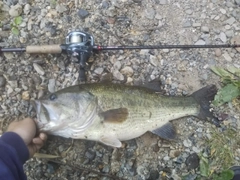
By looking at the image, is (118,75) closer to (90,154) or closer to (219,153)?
(90,154)

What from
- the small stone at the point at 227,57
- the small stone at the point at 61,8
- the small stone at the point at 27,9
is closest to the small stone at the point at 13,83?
the small stone at the point at 27,9

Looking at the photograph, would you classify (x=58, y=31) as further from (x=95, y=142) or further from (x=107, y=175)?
(x=107, y=175)

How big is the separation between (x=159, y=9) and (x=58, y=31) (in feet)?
3.20

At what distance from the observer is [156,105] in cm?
349

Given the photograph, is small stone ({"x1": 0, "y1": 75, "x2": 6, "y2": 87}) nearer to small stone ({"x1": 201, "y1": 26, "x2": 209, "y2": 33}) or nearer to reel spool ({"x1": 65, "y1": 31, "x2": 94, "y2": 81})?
reel spool ({"x1": 65, "y1": 31, "x2": 94, "y2": 81})

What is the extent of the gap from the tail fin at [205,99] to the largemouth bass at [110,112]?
1 centimetres

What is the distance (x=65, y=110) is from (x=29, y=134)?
0.33 meters

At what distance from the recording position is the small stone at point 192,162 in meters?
3.64

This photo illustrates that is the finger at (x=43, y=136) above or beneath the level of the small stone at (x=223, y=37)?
beneath

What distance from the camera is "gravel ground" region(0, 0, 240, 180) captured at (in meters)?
3.62

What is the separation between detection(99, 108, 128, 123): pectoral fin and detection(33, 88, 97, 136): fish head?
100mm

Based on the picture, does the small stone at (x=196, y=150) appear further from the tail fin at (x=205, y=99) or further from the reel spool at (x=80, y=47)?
the reel spool at (x=80, y=47)

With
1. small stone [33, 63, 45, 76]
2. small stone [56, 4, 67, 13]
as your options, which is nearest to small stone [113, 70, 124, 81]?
small stone [33, 63, 45, 76]

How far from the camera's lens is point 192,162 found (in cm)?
364
